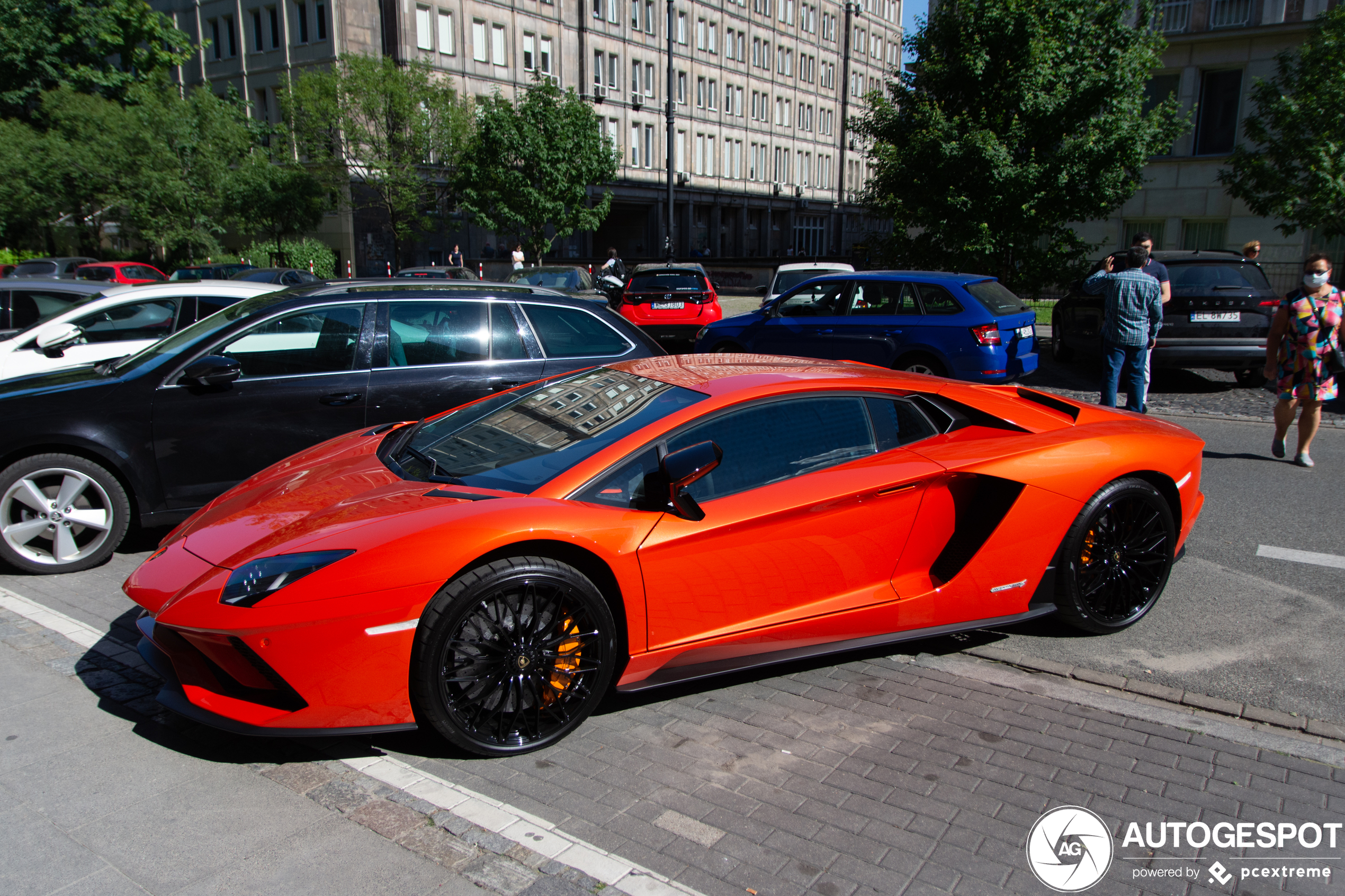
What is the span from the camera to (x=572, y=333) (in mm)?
6539

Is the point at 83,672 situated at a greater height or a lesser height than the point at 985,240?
lesser

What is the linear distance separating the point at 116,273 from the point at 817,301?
800 inches

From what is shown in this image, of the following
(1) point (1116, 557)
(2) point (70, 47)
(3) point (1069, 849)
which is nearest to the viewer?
(3) point (1069, 849)

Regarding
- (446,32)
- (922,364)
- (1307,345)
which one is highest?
(446,32)

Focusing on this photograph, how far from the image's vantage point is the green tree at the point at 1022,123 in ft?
50.2

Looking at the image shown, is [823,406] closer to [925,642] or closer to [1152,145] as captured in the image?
[925,642]

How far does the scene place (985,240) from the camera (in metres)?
16.0

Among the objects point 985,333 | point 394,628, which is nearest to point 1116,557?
point 394,628

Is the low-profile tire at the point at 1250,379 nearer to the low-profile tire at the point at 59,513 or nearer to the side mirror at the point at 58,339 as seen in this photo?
the low-profile tire at the point at 59,513

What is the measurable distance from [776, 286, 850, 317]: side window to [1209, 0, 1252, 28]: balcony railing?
20868 millimetres

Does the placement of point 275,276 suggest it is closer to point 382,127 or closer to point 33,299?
point 33,299

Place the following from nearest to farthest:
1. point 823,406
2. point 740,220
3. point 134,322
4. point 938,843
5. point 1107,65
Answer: point 938,843
point 823,406
point 134,322
point 1107,65
point 740,220

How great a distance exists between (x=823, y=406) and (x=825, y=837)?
1740 mm

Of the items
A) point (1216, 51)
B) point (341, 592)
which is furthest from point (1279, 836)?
point (1216, 51)
